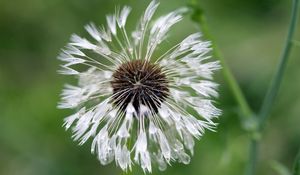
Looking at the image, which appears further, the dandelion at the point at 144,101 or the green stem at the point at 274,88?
the green stem at the point at 274,88

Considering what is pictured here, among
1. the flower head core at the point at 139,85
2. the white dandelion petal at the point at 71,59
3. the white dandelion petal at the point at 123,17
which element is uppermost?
the white dandelion petal at the point at 123,17

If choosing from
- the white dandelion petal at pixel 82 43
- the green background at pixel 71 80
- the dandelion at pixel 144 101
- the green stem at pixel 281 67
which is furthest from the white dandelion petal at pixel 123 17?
the green background at pixel 71 80

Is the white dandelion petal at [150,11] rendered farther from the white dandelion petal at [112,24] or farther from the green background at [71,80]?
the green background at [71,80]

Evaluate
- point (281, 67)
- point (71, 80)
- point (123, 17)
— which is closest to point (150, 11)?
point (123, 17)

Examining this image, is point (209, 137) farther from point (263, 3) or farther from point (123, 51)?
point (123, 51)

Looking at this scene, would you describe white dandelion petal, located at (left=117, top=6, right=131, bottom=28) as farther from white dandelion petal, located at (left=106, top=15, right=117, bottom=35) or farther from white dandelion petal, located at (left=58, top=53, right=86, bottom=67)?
white dandelion petal, located at (left=58, top=53, right=86, bottom=67)

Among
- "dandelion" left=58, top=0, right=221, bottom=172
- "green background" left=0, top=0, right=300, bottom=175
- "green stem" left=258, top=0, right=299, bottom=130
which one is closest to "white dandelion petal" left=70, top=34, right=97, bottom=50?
"dandelion" left=58, top=0, right=221, bottom=172

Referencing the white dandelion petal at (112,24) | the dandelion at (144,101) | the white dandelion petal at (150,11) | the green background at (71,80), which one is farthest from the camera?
the green background at (71,80)
